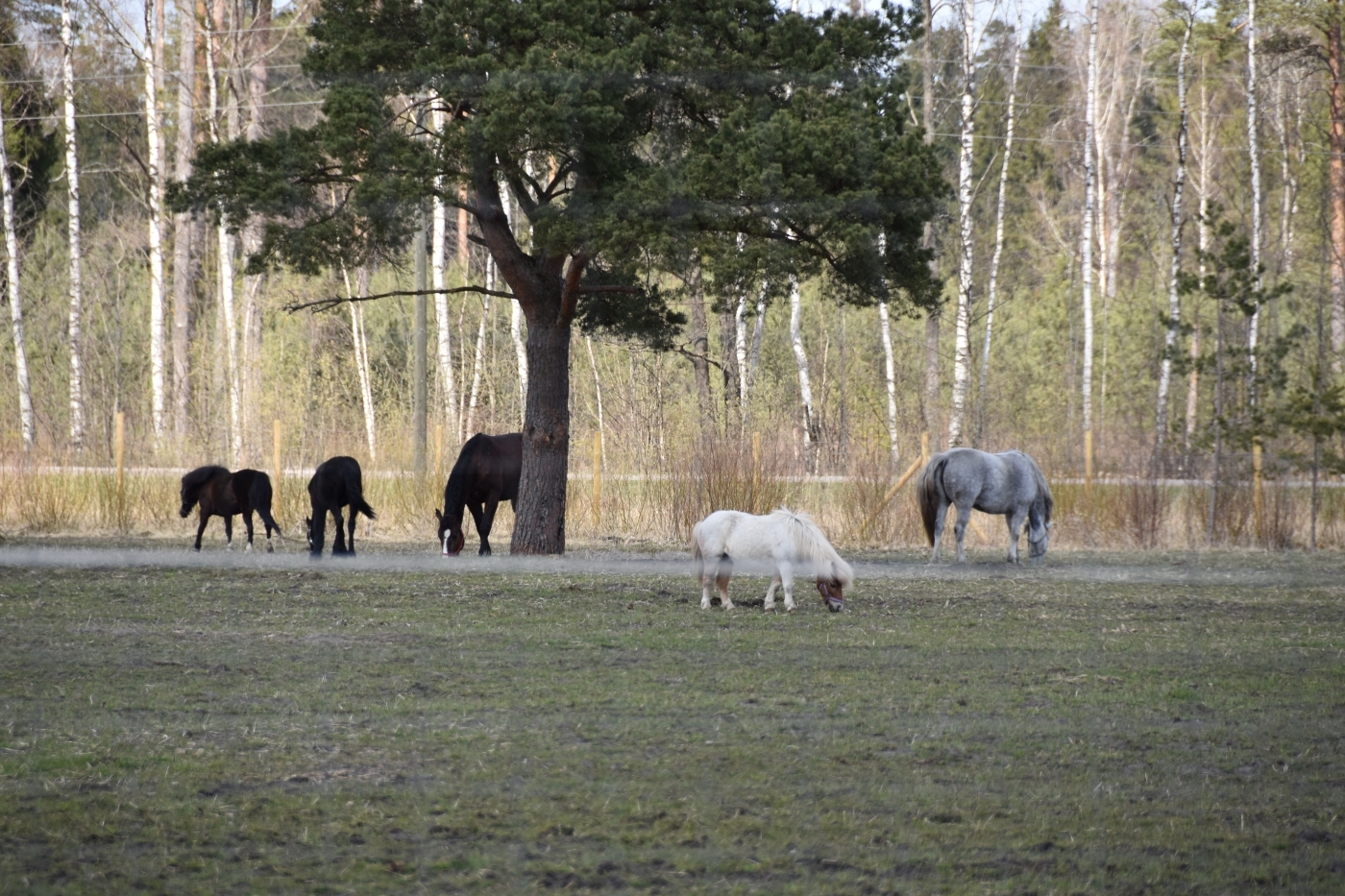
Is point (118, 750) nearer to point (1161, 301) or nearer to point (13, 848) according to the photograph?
point (13, 848)

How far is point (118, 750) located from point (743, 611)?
5.93m

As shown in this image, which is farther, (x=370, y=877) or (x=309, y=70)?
(x=309, y=70)

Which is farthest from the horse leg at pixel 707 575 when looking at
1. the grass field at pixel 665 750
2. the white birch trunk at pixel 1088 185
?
the white birch trunk at pixel 1088 185

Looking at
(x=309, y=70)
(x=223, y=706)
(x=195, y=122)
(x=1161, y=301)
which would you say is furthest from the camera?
(x=1161, y=301)

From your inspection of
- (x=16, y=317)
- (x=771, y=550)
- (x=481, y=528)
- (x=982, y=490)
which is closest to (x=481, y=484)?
(x=481, y=528)

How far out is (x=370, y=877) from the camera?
419cm

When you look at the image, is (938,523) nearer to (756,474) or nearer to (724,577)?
(756,474)

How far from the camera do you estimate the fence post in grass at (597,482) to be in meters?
20.5

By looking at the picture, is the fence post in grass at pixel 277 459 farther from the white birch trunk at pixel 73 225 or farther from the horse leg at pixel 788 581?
the horse leg at pixel 788 581

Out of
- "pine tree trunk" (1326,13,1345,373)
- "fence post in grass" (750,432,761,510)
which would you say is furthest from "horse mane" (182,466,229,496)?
"pine tree trunk" (1326,13,1345,373)

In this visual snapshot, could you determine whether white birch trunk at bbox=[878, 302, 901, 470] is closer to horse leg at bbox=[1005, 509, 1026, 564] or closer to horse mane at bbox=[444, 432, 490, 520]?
horse leg at bbox=[1005, 509, 1026, 564]

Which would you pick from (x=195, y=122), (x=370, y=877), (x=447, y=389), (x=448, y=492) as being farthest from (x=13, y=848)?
(x=195, y=122)

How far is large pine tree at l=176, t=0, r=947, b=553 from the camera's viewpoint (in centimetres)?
1371

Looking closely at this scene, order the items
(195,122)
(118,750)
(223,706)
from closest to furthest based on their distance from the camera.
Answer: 1. (118,750)
2. (223,706)
3. (195,122)
